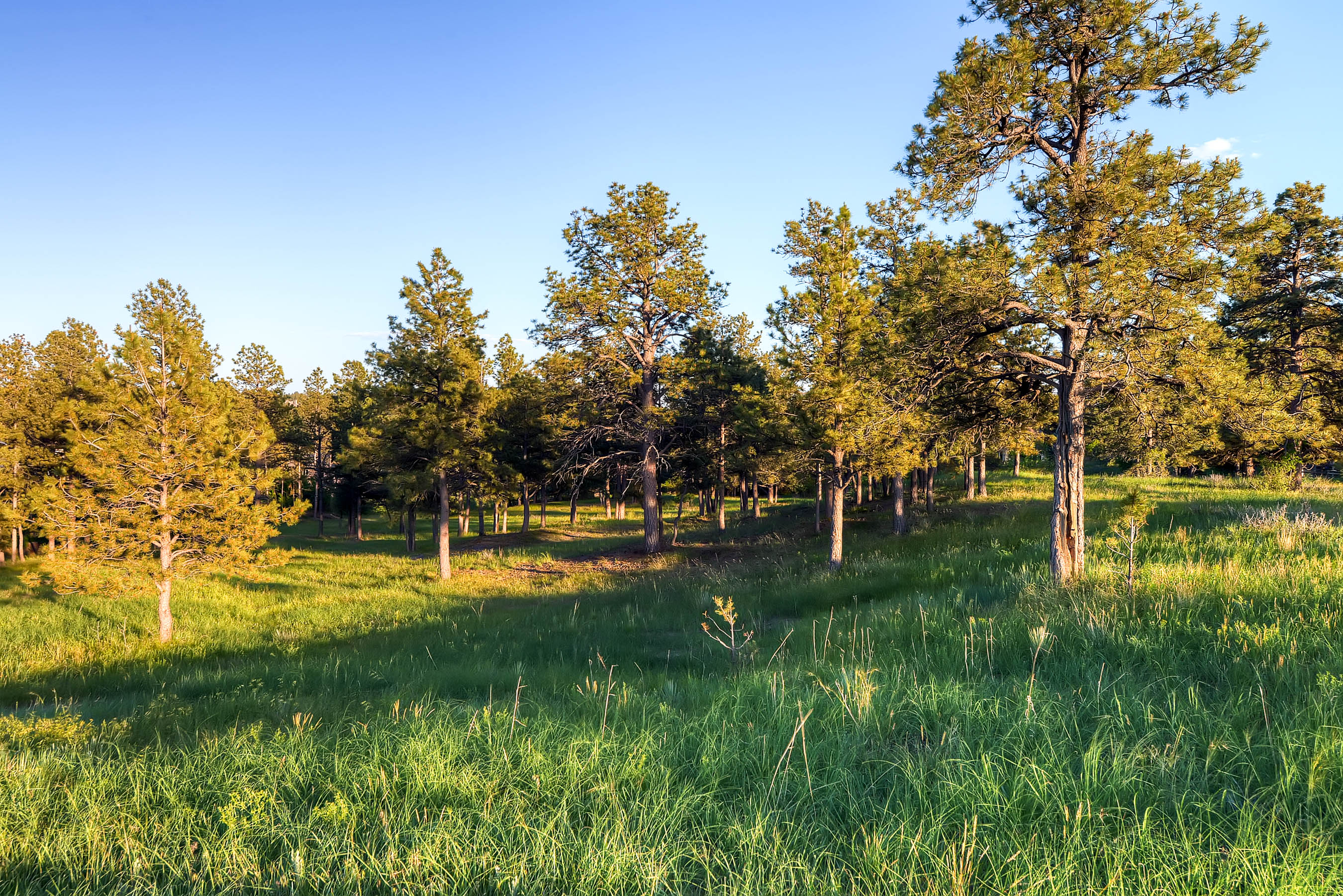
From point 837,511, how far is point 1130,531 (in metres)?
7.05

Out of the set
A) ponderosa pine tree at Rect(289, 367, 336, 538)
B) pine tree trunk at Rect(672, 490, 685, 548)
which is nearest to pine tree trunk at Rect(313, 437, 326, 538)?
ponderosa pine tree at Rect(289, 367, 336, 538)

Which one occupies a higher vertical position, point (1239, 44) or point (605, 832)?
point (1239, 44)

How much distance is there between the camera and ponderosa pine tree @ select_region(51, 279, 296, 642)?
13.0m

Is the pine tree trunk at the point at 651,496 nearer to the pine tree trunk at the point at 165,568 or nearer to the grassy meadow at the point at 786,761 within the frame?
the pine tree trunk at the point at 165,568

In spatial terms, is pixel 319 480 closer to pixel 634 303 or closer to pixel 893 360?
pixel 634 303

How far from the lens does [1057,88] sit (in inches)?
352

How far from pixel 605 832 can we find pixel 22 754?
5.04 meters

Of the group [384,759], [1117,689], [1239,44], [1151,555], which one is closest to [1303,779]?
[1117,689]

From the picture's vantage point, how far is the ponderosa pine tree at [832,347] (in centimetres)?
1547

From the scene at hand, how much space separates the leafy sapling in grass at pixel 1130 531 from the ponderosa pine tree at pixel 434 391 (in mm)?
19223

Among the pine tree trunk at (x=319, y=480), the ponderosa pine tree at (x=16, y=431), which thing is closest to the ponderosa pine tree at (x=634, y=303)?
the ponderosa pine tree at (x=16, y=431)

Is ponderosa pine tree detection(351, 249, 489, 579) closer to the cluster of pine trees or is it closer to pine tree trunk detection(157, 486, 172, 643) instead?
the cluster of pine trees

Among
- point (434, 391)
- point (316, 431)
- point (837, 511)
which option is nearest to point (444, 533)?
point (434, 391)

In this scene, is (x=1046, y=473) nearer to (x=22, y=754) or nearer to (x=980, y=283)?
(x=980, y=283)
